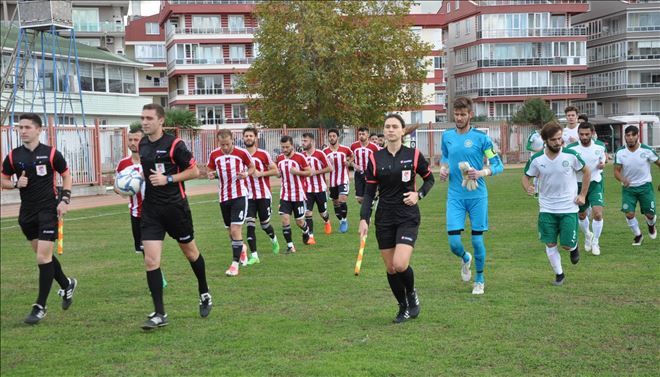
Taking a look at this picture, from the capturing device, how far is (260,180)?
1255 centimetres

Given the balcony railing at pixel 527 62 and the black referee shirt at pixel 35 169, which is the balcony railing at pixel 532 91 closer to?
the balcony railing at pixel 527 62

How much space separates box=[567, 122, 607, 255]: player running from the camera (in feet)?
39.7

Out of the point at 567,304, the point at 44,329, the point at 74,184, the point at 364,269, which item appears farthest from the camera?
the point at 74,184

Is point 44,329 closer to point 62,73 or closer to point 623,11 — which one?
point 62,73

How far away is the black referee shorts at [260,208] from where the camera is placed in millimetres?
12508

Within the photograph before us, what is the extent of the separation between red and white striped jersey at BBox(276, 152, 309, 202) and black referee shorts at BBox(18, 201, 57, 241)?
20.3 ft

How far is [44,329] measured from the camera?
7.95 metres

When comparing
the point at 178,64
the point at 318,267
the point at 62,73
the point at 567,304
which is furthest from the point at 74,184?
the point at 178,64

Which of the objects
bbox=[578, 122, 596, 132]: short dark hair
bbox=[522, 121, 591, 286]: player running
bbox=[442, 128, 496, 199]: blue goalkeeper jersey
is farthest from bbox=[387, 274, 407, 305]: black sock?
bbox=[578, 122, 596, 132]: short dark hair

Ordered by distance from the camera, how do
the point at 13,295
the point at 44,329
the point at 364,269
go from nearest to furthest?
the point at 44,329, the point at 13,295, the point at 364,269

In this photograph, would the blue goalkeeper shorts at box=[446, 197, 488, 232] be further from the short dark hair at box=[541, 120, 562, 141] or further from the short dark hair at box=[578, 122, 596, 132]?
the short dark hair at box=[578, 122, 596, 132]

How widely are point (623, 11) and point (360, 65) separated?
29.6 meters

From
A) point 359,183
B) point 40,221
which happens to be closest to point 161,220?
point 40,221

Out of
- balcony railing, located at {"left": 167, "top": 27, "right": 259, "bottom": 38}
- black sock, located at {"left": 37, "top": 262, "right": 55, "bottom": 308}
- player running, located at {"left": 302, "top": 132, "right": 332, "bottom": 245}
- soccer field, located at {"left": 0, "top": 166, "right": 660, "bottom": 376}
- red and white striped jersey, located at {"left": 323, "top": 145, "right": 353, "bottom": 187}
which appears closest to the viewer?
soccer field, located at {"left": 0, "top": 166, "right": 660, "bottom": 376}
